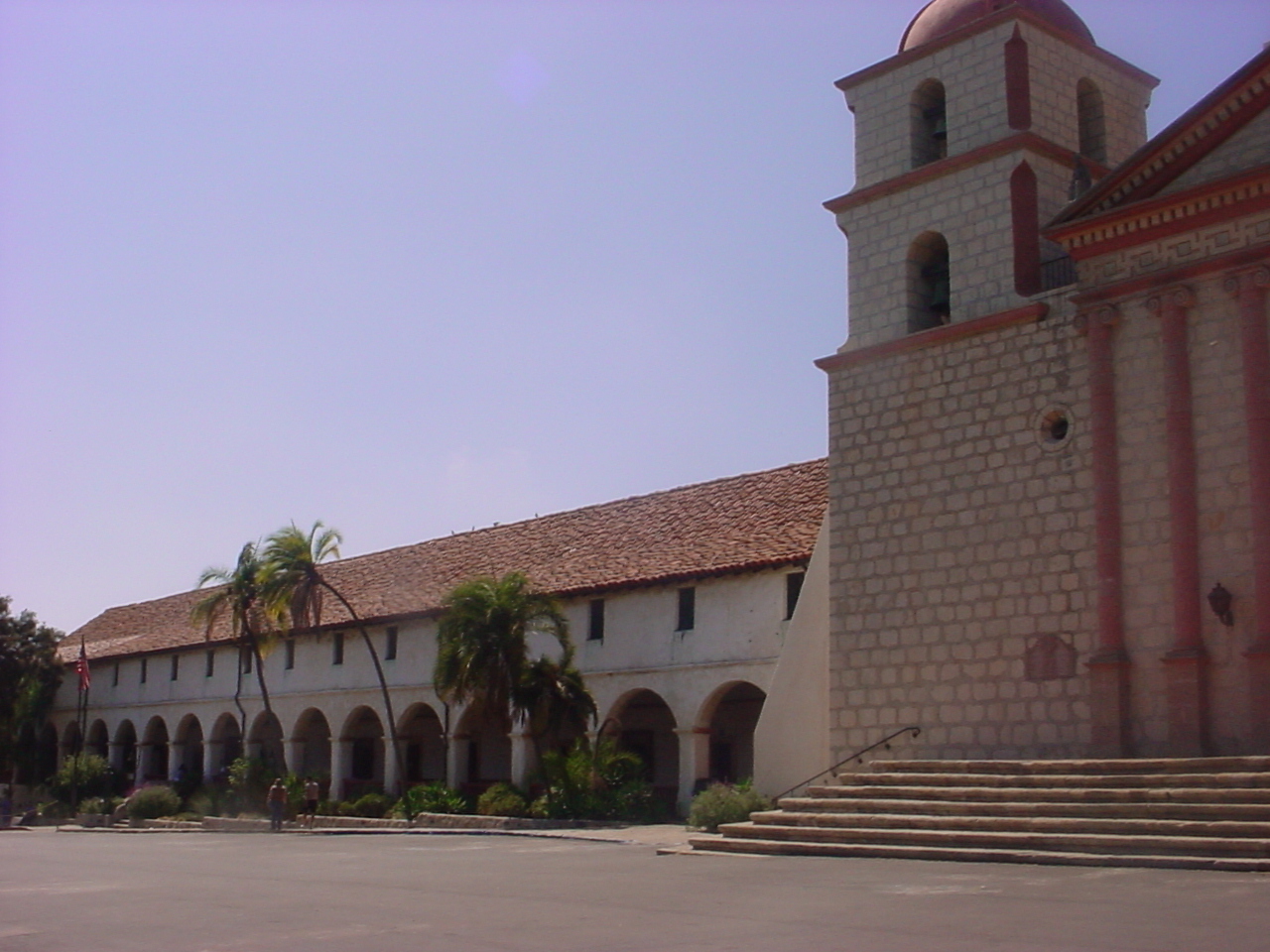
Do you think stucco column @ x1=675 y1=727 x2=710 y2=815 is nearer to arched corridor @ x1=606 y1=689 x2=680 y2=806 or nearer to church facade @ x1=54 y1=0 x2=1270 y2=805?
church facade @ x1=54 y1=0 x2=1270 y2=805

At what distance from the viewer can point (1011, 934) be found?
8.77 meters

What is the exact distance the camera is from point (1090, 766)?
1655 cm

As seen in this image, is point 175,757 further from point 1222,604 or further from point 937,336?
point 1222,604

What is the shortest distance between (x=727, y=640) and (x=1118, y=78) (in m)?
11.3

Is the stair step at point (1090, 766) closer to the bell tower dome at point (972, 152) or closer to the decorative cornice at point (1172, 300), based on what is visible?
the decorative cornice at point (1172, 300)

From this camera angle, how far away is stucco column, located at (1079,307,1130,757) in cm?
1709

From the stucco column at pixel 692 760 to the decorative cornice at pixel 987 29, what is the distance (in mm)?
11570

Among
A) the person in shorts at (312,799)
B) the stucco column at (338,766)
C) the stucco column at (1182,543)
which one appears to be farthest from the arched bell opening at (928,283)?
the stucco column at (338,766)

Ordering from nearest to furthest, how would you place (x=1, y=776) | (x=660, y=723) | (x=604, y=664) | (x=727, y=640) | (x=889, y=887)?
(x=889, y=887), (x=727, y=640), (x=604, y=664), (x=660, y=723), (x=1, y=776)

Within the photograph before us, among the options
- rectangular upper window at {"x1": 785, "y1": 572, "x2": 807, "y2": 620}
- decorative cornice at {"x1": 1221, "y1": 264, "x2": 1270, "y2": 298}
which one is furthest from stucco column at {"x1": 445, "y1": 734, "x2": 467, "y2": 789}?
decorative cornice at {"x1": 1221, "y1": 264, "x2": 1270, "y2": 298}

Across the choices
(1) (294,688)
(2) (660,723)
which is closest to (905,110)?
(2) (660,723)

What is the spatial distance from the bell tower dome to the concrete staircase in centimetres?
625

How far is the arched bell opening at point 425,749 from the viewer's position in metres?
36.6

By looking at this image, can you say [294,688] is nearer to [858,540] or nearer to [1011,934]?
[858,540]
